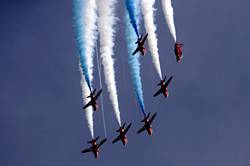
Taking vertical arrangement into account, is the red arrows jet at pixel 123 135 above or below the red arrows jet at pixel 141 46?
below

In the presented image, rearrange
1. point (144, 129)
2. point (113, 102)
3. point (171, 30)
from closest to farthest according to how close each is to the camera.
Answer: point (171, 30)
point (113, 102)
point (144, 129)

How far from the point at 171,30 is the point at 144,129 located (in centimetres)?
1835

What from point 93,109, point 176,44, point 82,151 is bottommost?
point 82,151

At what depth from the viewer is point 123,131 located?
6359 cm

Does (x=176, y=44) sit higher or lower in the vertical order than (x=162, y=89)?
higher

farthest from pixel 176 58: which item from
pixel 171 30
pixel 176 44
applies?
pixel 171 30

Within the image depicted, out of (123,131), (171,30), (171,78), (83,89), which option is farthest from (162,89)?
(171,30)

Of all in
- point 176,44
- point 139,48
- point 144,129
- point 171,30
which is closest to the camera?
point 171,30

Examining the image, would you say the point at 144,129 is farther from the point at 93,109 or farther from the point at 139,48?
the point at 139,48

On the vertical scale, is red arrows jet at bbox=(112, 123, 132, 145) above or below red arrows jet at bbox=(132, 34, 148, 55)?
below

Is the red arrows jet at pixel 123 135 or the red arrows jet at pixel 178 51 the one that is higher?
the red arrows jet at pixel 178 51

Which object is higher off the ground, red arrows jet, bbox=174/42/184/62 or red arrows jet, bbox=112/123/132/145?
red arrows jet, bbox=174/42/184/62

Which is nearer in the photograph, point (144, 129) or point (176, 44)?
point (176, 44)

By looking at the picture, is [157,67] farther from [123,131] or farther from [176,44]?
[123,131]
